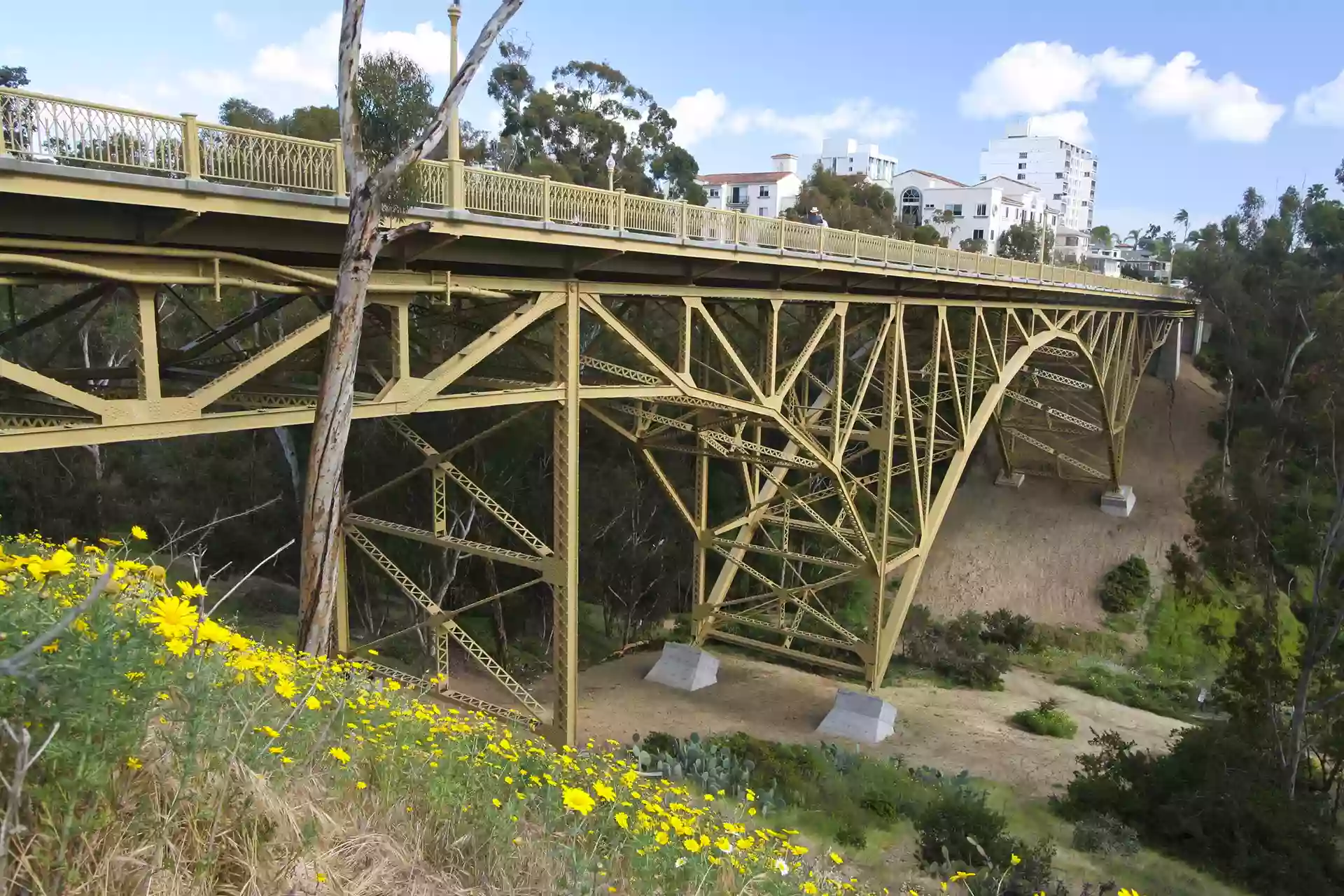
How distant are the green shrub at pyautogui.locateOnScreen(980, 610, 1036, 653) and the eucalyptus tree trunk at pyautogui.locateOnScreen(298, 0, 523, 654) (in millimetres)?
20697

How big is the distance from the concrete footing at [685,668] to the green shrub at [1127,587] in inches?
581

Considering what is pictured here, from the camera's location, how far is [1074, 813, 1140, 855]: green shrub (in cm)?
1146

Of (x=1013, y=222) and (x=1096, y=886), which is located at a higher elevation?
(x=1013, y=222)

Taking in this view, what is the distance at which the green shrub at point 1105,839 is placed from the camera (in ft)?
37.6

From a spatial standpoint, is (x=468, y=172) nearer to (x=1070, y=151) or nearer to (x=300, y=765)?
(x=300, y=765)

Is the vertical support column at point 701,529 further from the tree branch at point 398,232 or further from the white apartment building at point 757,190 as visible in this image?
the white apartment building at point 757,190

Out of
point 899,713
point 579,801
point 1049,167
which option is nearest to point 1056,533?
point 899,713

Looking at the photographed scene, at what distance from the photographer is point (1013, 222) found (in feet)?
251

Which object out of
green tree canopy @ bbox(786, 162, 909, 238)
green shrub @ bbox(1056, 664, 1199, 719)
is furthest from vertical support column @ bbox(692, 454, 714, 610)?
green tree canopy @ bbox(786, 162, 909, 238)

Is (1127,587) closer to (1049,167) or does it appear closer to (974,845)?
(974,845)

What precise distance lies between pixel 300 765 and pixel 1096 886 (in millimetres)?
9967

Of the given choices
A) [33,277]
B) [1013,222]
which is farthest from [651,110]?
[1013,222]

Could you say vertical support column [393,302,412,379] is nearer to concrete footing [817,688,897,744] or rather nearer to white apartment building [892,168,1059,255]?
concrete footing [817,688,897,744]

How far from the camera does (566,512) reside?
1047 cm
